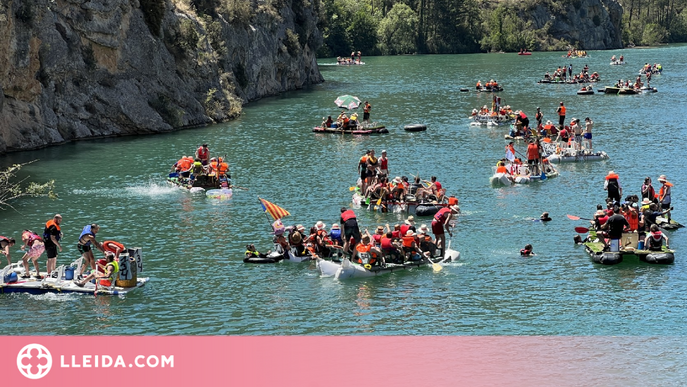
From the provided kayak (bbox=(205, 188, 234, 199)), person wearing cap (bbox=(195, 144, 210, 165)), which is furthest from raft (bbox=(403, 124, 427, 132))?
kayak (bbox=(205, 188, 234, 199))

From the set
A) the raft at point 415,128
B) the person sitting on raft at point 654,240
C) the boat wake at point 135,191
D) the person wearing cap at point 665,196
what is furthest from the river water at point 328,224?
the person wearing cap at point 665,196

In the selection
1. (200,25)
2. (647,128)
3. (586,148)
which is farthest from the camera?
(200,25)

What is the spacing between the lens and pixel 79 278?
3381cm

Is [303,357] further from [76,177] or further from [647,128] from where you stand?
[647,128]

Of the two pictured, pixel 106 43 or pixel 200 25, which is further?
pixel 200 25

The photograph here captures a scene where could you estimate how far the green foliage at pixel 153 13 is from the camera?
265ft

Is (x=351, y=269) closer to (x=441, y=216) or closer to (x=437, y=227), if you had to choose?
(x=437, y=227)

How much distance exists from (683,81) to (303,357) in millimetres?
105933

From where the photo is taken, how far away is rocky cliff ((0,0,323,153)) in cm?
6444

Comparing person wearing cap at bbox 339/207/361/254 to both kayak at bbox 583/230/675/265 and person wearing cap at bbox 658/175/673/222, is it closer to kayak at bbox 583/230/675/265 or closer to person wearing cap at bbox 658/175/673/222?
kayak at bbox 583/230/675/265

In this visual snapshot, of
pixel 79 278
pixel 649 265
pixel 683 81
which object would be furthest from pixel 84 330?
pixel 683 81

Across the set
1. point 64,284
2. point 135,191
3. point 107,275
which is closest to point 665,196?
point 107,275

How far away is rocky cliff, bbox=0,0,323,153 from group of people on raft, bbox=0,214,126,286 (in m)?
29.2

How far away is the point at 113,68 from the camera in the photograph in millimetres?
75938
